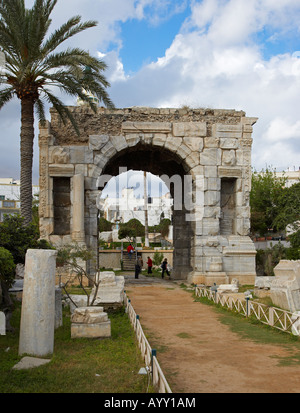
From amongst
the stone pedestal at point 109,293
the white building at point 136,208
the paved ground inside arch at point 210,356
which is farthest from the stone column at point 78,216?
the white building at point 136,208

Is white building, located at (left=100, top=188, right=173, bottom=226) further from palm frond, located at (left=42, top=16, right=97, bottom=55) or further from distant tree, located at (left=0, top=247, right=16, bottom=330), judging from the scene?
distant tree, located at (left=0, top=247, right=16, bottom=330)

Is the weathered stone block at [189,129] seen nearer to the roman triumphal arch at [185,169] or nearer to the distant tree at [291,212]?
the roman triumphal arch at [185,169]

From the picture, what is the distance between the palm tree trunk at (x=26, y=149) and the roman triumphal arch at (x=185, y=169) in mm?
1649

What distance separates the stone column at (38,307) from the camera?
6.66 metres

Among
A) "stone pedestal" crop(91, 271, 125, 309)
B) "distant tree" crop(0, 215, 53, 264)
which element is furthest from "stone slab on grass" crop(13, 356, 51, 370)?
"stone pedestal" crop(91, 271, 125, 309)

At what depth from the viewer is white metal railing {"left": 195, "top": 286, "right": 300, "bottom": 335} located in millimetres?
8672

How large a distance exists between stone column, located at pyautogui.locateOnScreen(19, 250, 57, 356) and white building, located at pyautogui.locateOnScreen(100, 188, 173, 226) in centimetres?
5283

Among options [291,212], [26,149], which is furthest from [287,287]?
[291,212]

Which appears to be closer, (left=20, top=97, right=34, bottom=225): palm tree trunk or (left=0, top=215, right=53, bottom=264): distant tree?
(left=0, top=215, right=53, bottom=264): distant tree

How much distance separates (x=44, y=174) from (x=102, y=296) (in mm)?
6873

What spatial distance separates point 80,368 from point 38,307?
1183 mm

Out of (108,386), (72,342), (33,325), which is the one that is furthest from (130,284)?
(108,386)

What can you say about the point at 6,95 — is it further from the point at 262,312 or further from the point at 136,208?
the point at 136,208

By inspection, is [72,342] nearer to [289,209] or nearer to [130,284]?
[130,284]
